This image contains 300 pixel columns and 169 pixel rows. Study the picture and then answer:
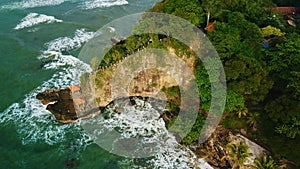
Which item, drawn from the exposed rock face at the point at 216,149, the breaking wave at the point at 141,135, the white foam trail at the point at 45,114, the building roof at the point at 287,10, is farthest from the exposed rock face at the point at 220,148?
the building roof at the point at 287,10

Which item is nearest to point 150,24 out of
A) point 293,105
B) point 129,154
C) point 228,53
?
point 228,53

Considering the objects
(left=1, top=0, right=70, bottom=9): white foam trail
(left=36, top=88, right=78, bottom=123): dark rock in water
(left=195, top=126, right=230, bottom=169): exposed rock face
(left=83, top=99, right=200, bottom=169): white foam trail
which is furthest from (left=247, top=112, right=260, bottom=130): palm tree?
(left=1, top=0, right=70, bottom=9): white foam trail

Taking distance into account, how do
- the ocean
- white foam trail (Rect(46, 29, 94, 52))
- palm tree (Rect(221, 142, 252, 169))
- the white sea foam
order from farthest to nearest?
the white sea foam, white foam trail (Rect(46, 29, 94, 52)), the ocean, palm tree (Rect(221, 142, 252, 169))

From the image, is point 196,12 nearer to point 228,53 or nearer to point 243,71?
point 228,53

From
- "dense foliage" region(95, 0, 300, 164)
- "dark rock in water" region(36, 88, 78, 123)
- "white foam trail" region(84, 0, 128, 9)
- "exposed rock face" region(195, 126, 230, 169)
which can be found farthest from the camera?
"white foam trail" region(84, 0, 128, 9)

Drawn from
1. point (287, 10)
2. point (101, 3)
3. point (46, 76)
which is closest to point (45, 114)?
point (46, 76)

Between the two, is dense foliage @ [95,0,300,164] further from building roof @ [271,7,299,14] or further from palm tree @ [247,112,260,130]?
building roof @ [271,7,299,14]
